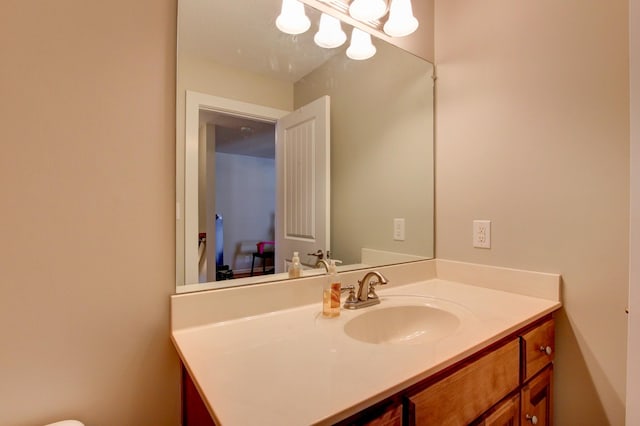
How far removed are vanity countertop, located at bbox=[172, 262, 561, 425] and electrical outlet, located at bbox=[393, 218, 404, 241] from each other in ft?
1.61

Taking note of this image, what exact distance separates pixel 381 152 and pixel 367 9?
2.04 ft

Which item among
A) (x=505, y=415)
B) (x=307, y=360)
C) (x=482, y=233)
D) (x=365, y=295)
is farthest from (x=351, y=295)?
(x=482, y=233)

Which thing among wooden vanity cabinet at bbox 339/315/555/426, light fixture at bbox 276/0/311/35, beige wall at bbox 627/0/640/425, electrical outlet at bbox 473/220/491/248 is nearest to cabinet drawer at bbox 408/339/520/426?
wooden vanity cabinet at bbox 339/315/555/426

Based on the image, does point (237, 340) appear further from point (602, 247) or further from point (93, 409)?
point (602, 247)

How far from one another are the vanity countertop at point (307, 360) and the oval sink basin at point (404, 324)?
39mm

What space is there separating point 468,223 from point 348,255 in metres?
0.58

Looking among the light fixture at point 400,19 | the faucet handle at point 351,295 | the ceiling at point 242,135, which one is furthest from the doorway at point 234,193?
the light fixture at point 400,19

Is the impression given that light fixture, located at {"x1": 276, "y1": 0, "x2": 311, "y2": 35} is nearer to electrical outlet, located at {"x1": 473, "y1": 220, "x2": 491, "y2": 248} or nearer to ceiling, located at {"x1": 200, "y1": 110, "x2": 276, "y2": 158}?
ceiling, located at {"x1": 200, "y1": 110, "x2": 276, "y2": 158}

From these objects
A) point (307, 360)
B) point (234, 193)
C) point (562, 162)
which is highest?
point (562, 162)

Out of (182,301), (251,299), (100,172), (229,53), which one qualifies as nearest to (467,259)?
(251,299)

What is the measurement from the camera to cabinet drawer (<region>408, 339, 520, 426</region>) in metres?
0.66

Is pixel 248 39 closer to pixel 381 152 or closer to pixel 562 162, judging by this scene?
pixel 381 152

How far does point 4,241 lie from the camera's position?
686 mm

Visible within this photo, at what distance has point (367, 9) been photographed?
1.27m
